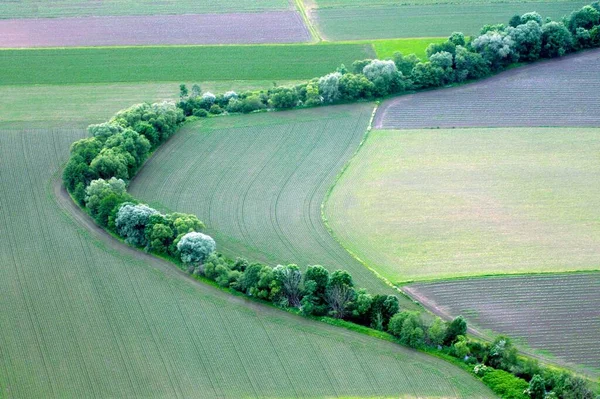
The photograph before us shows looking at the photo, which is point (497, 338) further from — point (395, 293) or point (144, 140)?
point (144, 140)

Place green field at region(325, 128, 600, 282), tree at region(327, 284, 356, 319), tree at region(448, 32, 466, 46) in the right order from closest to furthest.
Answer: tree at region(327, 284, 356, 319) → green field at region(325, 128, 600, 282) → tree at region(448, 32, 466, 46)

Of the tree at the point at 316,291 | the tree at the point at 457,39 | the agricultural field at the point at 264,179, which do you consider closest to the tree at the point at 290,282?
the tree at the point at 316,291

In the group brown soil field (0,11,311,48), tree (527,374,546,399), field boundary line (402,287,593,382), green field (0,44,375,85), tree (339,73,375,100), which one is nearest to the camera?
tree (527,374,546,399)

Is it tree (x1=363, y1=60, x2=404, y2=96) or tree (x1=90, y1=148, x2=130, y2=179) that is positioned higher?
tree (x1=363, y1=60, x2=404, y2=96)

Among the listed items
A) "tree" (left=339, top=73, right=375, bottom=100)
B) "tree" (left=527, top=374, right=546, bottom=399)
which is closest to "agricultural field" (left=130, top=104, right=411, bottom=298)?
"tree" (left=339, top=73, right=375, bottom=100)

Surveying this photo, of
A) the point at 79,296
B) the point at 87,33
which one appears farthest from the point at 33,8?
the point at 79,296

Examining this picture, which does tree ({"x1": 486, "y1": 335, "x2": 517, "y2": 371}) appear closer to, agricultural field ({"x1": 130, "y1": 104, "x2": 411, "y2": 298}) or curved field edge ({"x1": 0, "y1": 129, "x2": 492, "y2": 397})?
curved field edge ({"x1": 0, "y1": 129, "x2": 492, "y2": 397})
